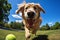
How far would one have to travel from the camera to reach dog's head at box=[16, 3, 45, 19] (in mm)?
4895

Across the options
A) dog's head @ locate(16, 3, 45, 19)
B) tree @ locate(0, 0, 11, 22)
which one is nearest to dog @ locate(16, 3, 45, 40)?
dog's head @ locate(16, 3, 45, 19)

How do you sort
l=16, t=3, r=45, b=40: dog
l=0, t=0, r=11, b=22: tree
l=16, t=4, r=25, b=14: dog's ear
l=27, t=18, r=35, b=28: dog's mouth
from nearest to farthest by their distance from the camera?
l=16, t=3, r=45, b=40: dog → l=27, t=18, r=35, b=28: dog's mouth → l=16, t=4, r=25, b=14: dog's ear → l=0, t=0, r=11, b=22: tree

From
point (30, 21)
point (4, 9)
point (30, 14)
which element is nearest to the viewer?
point (30, 14)

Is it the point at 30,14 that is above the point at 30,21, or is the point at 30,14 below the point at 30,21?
above

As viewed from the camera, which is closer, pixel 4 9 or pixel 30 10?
pixel 30 10

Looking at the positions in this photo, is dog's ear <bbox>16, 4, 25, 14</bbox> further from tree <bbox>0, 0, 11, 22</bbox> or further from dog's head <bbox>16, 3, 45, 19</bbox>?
tree <bbox>0, 0, 11, 22</bbox>

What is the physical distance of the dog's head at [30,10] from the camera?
4.89 meters

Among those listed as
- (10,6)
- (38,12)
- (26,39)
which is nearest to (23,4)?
(38,12)

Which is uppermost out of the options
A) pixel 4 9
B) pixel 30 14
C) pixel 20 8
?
pixel 4 9

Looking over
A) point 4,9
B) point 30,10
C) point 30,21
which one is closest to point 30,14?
point 30,10

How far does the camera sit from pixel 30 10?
4.87 metres

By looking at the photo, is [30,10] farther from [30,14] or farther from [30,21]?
[30,21]

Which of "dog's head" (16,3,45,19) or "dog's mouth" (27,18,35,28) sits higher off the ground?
"dog's head" (16,3,45,19)

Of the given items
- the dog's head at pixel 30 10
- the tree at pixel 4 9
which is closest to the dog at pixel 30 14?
the dog's head at pixel 30 10
